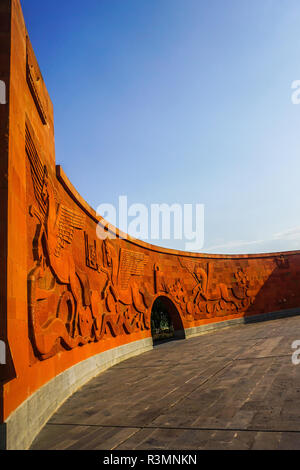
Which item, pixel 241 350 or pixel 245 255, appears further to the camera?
pixel 245 255

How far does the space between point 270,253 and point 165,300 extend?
289 inches

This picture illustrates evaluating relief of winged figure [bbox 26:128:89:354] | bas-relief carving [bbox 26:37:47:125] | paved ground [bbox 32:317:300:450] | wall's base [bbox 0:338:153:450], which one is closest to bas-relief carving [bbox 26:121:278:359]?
relief of winged figure [bbox 26:128:89:354]

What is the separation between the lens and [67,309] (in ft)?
17.8

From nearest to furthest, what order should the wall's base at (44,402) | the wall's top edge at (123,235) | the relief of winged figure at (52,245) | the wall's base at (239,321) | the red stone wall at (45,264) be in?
the wall's base at (44,402) < the red stone wall at (45,264) < the relief of winged figure at (52,245) < the wall's top edge at (123,235) < the wall's base at (239,321)

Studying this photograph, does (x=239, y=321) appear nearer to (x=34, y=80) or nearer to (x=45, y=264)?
(x=45, y=264)

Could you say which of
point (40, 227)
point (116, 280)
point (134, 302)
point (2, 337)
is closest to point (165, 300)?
point (134, 302)

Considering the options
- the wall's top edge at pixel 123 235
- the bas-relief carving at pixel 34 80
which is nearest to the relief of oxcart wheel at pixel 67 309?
the wall's top edge at pixel 123 235

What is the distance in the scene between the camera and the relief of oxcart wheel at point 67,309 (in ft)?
16.7

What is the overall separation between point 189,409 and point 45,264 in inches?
103

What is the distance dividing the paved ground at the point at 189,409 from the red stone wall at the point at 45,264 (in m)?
0.62

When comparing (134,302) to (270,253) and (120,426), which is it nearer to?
(120,426)

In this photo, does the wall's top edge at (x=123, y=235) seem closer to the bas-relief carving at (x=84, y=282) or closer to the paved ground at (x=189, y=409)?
the bas-relief carving at (x=84, y=282)

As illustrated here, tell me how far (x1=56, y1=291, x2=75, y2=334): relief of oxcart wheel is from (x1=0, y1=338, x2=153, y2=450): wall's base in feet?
2.36
